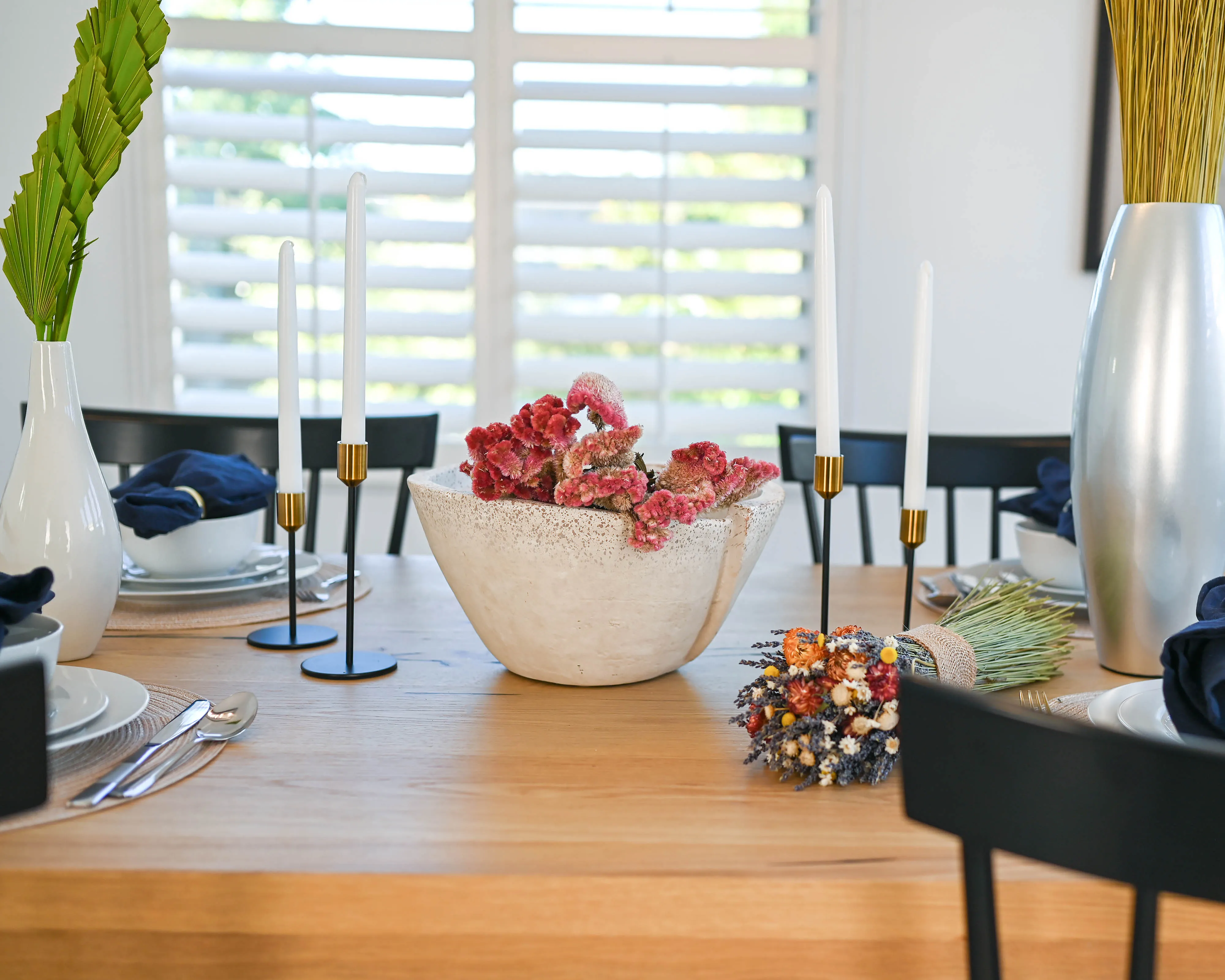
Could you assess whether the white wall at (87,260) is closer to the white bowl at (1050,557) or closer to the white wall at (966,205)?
the white wall at (966,205)

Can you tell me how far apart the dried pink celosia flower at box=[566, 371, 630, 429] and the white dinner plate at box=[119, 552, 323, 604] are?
1.35 feet

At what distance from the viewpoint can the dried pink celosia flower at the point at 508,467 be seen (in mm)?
781

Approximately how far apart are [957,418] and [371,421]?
1563 mm

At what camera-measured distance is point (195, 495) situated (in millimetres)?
1084

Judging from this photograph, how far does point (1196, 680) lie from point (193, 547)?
34.8 inches

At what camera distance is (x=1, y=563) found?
87cm

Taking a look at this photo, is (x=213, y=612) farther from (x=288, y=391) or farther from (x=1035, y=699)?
(x=1035, y=699)

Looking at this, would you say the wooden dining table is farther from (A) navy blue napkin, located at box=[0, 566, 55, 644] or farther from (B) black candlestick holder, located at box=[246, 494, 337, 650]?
(B) black candlestick holder, located at box=[246, 494, 337, 650]

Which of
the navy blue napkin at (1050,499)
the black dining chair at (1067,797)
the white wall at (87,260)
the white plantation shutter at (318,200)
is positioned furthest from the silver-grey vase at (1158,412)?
the white wall at (87,260)

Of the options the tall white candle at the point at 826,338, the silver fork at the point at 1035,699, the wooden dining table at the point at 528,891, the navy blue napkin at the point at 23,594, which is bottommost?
the wooden dining table at the point at 528,891

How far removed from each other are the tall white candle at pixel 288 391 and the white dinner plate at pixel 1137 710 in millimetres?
597

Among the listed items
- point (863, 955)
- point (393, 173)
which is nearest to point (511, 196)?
point (393, 173)

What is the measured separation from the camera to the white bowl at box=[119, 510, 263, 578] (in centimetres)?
109

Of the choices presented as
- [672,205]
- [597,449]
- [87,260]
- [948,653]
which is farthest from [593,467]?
[87,260]
